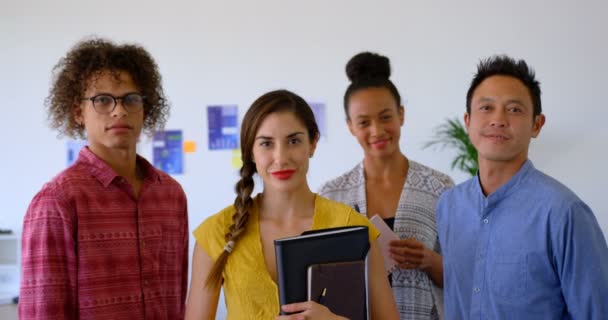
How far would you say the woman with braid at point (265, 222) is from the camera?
5.47 ft

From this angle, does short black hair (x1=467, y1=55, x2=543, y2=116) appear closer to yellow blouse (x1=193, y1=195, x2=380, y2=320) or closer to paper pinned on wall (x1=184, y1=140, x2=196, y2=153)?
yellow blouse (x1=193, y1=195, x2=380, y2=320)

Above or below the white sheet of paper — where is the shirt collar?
above

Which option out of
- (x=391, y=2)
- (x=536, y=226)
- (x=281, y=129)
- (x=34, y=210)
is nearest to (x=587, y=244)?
(x=536, y=226)

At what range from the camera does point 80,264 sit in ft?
5.96

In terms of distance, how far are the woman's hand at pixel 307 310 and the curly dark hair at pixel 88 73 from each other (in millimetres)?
1039

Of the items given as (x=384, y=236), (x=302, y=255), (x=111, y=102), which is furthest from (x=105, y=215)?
(x=384, y=236)

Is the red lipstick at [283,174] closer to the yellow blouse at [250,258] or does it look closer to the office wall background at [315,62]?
the yellow blouse at [250,258]

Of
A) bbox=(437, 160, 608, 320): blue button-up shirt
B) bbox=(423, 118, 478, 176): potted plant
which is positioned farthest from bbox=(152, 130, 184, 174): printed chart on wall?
bbox=(437, 160, 608, 320): blue button-up shirt

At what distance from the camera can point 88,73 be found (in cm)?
203

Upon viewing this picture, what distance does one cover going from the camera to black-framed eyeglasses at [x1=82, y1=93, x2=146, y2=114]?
197 cm

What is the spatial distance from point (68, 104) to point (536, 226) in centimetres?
158

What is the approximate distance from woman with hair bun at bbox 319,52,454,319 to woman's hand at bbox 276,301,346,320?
2.53 feet

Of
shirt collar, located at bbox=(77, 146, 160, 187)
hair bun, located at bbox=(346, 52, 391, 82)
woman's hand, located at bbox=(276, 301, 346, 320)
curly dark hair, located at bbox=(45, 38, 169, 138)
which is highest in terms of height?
hair bun, located at bbox=(346, 52, 391, 82)

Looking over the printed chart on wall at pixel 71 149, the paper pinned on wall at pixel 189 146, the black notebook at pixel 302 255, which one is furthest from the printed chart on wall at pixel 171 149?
the black notebook at pixel 302 255
